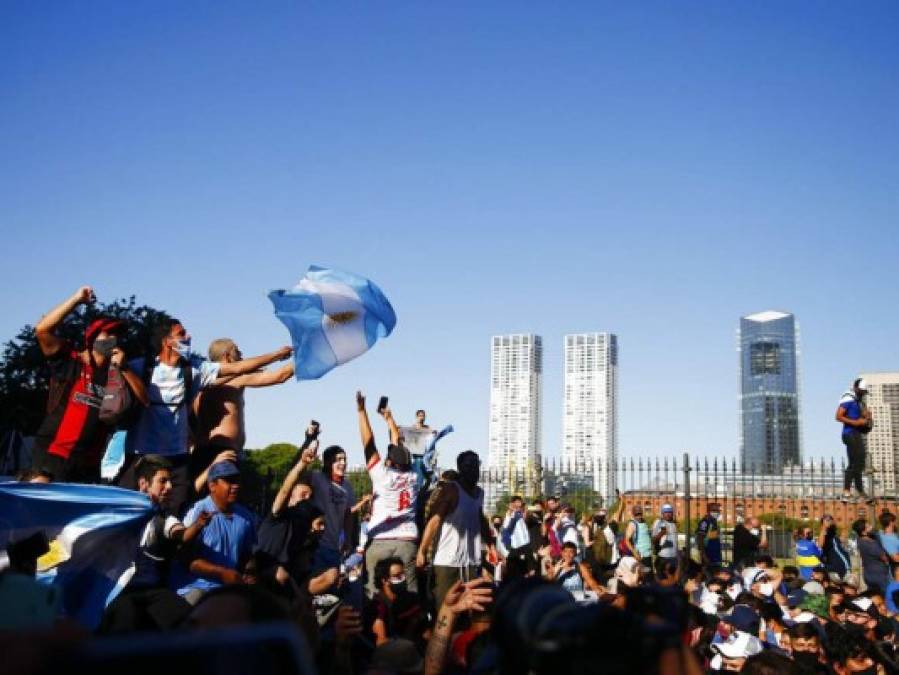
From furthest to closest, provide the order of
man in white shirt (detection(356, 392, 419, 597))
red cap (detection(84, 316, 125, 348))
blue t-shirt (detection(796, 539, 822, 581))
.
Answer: blue t-shirt (detection(796, 539, 822, 581)) → man in white shirt (detection(356, 392, 419, 597)) → red cap (detection(84, 316, 125, 348))

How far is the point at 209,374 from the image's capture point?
7770mm

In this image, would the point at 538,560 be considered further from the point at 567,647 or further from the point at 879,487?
the point at 879,487

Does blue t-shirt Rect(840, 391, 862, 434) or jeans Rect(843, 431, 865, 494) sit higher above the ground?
blue t-shirt Rect(840, 391, 862, 434)

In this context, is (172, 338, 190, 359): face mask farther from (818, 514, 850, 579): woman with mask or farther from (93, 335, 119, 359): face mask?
(818, 514, 850, 579): woman with mask

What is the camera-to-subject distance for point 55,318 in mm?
6680

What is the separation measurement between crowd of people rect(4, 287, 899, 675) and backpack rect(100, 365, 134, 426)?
0.4 inches

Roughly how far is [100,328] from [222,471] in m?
1.98

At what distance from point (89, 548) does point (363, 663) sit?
196cm

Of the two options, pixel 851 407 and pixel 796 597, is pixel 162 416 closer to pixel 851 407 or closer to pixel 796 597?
pixel 796 597

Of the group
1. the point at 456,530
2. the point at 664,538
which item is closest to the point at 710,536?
the point at 664,538

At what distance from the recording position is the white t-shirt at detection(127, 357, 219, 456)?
726 centimetres

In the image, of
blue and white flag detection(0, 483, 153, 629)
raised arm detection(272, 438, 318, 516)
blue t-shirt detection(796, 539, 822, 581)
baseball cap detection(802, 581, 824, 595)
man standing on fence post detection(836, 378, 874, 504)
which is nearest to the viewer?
blue and white flag detection(0, 483, 153, 629)

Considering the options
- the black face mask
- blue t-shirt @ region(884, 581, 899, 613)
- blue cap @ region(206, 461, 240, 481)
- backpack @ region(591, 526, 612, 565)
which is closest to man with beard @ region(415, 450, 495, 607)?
the black face mask

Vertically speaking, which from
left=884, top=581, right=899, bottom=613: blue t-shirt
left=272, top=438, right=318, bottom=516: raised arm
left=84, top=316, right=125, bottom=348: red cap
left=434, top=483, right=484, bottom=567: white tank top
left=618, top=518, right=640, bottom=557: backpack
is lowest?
left=884, top=581, right=899, bottom=613: blue t-shirt
